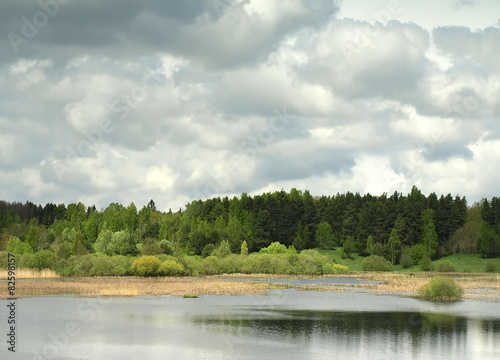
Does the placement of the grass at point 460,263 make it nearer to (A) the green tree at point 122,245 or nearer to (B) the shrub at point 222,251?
(B) the shrub at point 222,251

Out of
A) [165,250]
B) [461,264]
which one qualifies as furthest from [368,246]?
[165,250]

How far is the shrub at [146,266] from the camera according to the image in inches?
4112

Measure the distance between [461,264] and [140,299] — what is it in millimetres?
112747

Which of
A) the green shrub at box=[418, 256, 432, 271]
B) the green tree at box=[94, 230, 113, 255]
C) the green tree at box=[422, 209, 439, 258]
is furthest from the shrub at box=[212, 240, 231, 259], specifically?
the green tree at box=[422, 209, 439, 258]

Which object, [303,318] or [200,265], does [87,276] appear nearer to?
[200,265]

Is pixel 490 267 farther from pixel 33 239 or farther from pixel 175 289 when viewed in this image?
pixel 33 239

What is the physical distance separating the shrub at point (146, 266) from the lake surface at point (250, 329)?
33754 mm

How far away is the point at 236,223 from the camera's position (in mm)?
184250

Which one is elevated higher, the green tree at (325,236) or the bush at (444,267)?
the green tree at (325,236)

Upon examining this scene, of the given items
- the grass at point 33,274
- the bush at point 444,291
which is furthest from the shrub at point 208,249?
the bush at point 444,291

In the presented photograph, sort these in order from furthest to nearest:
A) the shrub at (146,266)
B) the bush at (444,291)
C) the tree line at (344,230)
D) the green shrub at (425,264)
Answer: the tree line at (344,230) → the green shrub at (425,264) → the shrub at (146,266) → the bush at (444,291)

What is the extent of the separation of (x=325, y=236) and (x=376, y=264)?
31.3 metres

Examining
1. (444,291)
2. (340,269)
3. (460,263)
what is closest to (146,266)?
(444,291)

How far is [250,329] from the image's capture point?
48.3 meters
